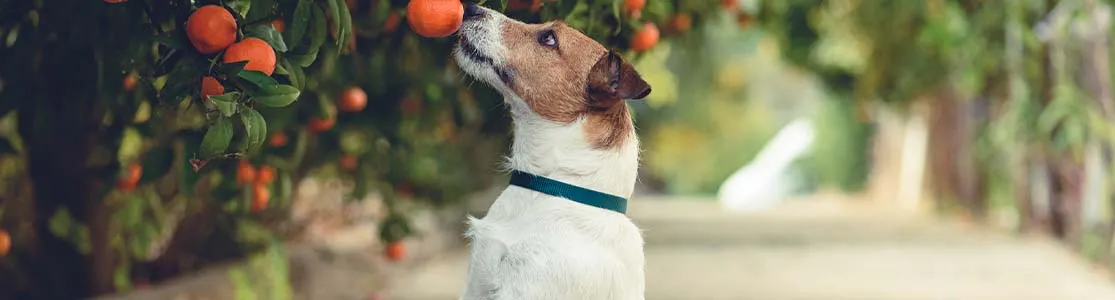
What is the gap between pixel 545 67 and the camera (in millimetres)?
2941

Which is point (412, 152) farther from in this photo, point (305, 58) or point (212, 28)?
point (212, 28)

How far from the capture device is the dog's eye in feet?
9.65

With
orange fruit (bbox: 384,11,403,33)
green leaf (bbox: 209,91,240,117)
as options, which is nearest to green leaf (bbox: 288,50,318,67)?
green leaf (bbox: 209,91,240,117)

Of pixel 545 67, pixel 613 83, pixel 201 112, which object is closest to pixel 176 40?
pixel 545 67

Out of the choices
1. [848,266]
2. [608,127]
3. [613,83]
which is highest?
[613,83]

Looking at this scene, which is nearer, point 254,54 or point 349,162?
point 254,54

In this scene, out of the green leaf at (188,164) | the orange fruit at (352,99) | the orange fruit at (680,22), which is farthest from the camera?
the orange fruit at (680,22)

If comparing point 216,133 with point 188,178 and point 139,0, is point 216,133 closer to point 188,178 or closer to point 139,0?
point 139,0

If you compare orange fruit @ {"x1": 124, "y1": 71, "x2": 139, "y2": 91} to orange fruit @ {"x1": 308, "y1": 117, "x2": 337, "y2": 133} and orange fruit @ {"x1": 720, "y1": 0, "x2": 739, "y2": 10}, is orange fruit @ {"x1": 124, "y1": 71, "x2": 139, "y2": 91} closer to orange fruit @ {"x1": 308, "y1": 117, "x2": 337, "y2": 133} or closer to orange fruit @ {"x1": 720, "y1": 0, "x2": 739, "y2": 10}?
orange fruit @ {"x1": 308, "y1": 117, "x2": 337, "y2": 133}

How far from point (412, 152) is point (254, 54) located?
2.74m

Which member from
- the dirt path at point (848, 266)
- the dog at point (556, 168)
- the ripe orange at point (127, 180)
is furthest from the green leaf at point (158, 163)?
the dirt path at point (848, 266)

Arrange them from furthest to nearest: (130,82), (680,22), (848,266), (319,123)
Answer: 1. (848,266)
2. (680,22)
3. (319,123)
4. (130,82)

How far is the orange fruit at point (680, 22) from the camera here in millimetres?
4453

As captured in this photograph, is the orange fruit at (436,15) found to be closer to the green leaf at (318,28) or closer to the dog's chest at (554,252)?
the green leaf at (318,28)
